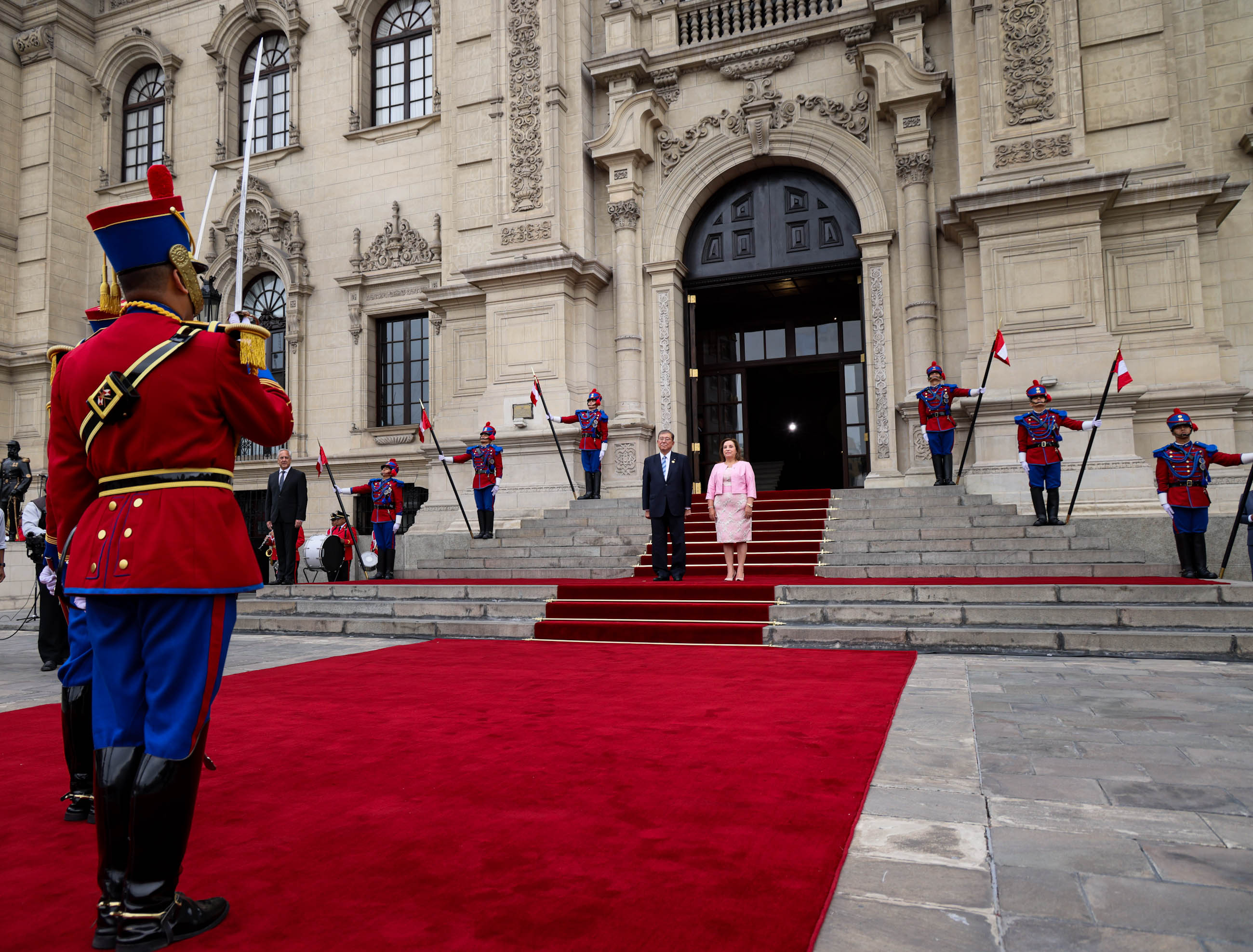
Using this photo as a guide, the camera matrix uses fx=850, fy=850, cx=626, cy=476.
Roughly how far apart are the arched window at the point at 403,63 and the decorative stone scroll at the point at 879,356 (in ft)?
34.0

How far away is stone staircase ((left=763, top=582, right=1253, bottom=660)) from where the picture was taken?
683 centimetres

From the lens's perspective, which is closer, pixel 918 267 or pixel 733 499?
pixel 733 499

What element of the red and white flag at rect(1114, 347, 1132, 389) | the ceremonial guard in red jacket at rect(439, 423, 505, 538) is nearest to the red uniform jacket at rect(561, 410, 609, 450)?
the ceremonial guard in red jacket at rect(439, 423, 505, 538)

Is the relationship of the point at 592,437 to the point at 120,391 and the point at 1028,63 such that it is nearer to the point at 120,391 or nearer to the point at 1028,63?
the point at 1028,63

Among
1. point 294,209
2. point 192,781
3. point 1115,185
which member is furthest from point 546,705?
point 294,209

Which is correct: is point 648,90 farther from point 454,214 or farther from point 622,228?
point 454,214

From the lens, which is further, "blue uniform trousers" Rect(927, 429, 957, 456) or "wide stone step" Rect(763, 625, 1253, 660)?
"blue uniform trousers" Rect(927, 429, 957, 456)

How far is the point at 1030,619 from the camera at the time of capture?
735 centimetres

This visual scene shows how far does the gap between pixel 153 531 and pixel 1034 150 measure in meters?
13.5

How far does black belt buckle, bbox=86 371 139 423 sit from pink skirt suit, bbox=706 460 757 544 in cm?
767

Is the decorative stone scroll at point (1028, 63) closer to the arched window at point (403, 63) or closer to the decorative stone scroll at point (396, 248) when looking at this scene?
the decorative stone scroll at point (396, 248)

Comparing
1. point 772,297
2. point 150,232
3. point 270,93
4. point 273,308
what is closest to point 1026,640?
point 150,232

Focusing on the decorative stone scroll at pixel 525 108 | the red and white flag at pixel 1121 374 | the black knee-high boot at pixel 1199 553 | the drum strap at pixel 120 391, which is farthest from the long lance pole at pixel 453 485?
the drum strap at pixel 120 391

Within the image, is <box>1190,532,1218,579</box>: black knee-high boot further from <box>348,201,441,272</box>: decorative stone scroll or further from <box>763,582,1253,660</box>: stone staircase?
<box>348,201,441,272</box>: decorative stone scroll
